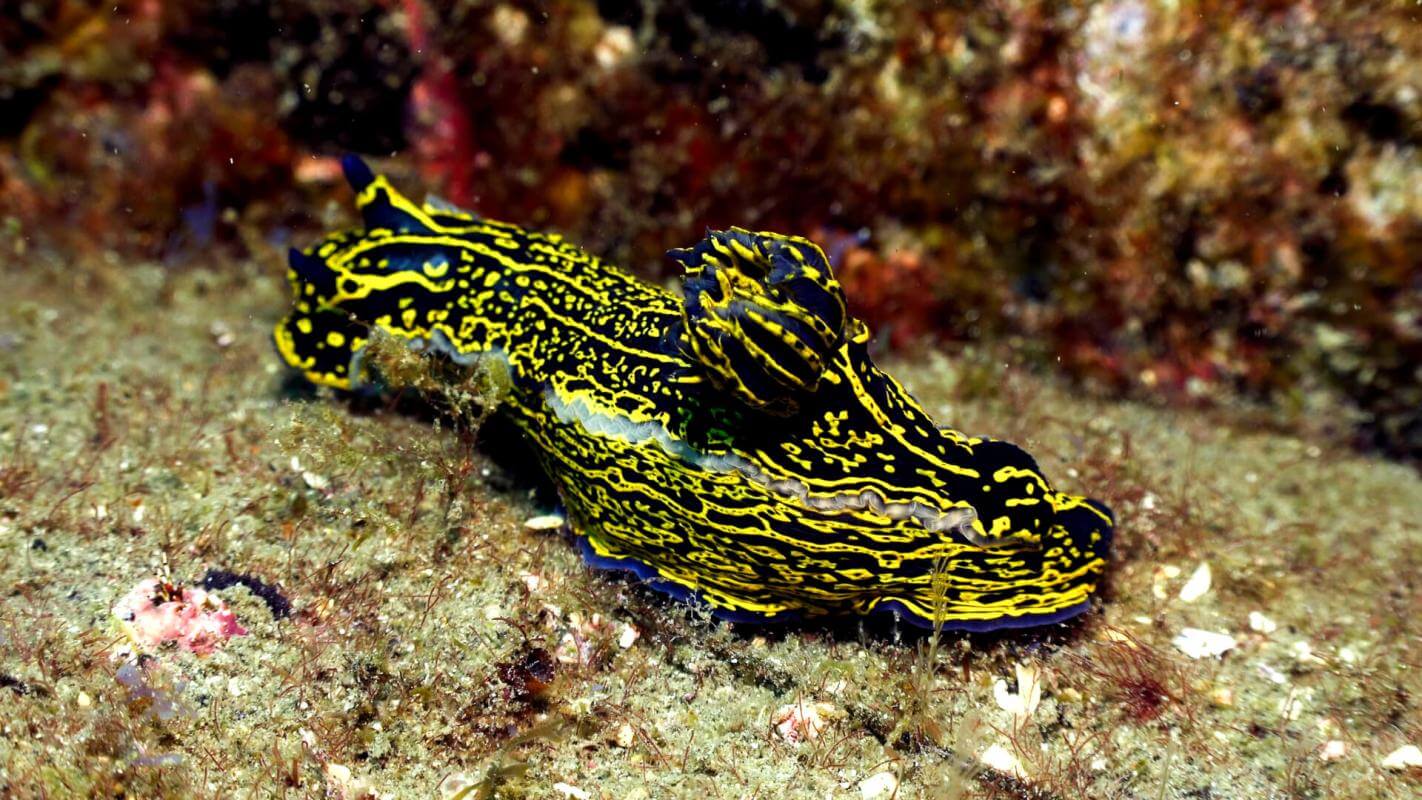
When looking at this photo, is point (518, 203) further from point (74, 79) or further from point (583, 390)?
point (74, 79)

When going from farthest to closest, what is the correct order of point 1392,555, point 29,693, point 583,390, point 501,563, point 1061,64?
point 1061,64
point 1392,555
point 501,563
point 583,390
point 29,693

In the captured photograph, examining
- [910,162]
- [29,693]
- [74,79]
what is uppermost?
[910,162]

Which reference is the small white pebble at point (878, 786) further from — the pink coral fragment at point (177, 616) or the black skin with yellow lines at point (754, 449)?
the pink coral fragment at point (177, 616)

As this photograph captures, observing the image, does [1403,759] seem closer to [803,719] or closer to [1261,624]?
[1261,624]

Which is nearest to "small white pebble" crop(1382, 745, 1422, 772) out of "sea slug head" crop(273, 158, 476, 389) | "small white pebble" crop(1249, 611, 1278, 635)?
"small white pebble" crop(1249, 611, 1278, 635)

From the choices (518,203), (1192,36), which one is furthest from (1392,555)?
(518,203)

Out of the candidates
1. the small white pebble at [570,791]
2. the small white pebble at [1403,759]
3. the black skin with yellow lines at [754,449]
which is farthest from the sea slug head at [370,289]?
the small white pebble at [1403,759]
